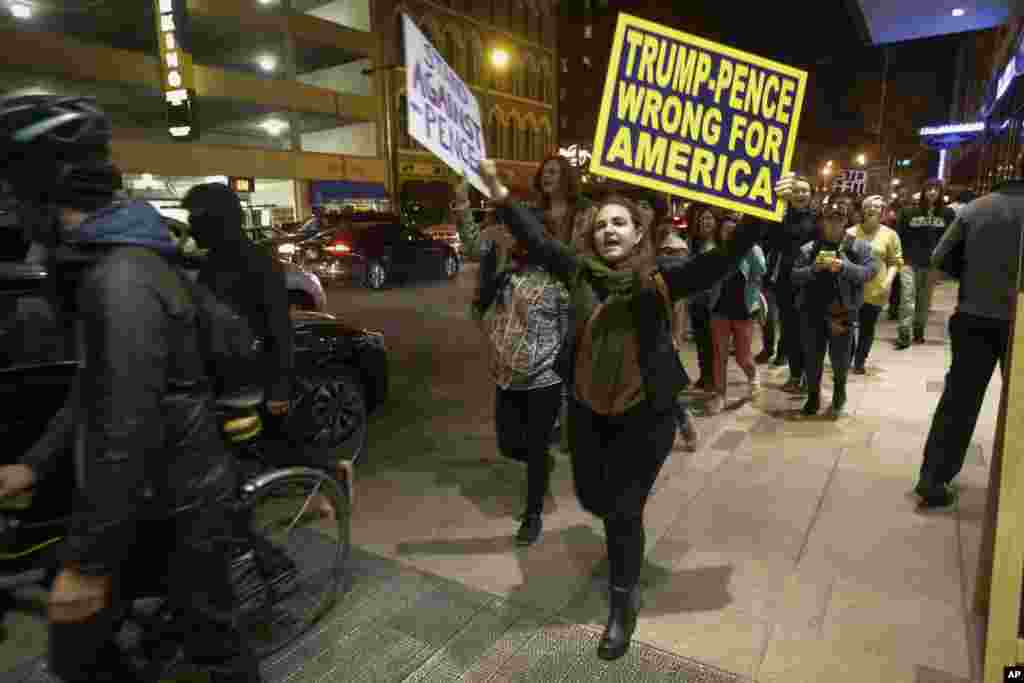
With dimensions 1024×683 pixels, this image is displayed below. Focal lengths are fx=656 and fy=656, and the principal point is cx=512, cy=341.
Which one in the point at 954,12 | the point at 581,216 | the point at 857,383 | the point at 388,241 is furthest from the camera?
the point at 388,241

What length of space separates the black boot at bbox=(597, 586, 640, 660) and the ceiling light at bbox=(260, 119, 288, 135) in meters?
29.4

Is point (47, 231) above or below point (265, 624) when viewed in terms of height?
above

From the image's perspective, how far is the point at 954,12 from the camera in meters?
11.6

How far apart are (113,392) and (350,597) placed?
2.01m

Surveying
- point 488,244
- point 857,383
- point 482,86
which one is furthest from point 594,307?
point 482,86

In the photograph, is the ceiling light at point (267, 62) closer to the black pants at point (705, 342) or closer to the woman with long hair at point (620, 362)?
the black pants at point (705, 342)

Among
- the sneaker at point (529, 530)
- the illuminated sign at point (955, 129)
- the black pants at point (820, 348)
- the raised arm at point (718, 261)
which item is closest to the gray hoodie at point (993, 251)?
the black pants at point (820, 348)

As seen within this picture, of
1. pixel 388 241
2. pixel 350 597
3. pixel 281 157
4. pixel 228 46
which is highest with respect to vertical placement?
pixel 228 46

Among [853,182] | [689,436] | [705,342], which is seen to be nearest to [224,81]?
[853,182]

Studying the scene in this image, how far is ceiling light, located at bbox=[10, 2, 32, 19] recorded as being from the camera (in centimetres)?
1847

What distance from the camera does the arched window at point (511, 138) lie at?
41.1 meters

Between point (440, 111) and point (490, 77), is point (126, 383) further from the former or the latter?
point (490, 77)

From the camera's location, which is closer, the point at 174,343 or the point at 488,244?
the point at 174,343

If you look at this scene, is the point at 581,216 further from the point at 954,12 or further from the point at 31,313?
the point at 954,12
